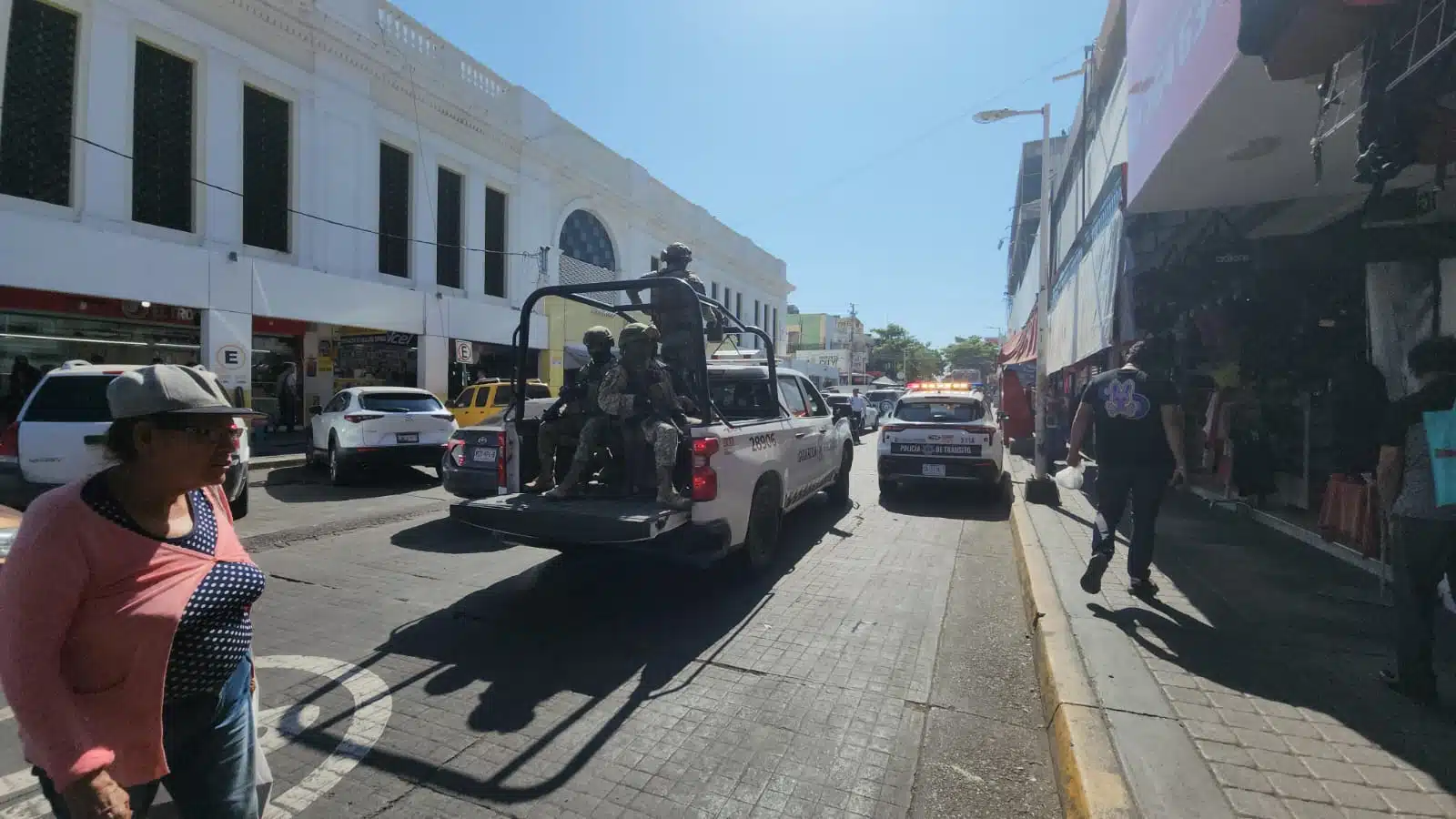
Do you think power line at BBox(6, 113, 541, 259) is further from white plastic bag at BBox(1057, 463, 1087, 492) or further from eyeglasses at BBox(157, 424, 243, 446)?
white plastic bag at BBox(1057, 463, 1087, 492)

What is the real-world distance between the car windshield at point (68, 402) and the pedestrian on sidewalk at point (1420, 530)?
995 centimetres

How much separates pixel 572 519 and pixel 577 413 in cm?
116

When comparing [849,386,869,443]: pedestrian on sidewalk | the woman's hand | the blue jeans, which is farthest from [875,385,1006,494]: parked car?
[849,386,869,443]: pedestrian on sidewalk

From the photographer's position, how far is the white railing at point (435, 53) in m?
17.7

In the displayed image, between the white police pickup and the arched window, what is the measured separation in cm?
1865

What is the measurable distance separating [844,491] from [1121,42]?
8.43 m

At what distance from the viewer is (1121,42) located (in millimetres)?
11219

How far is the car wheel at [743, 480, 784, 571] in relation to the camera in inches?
224

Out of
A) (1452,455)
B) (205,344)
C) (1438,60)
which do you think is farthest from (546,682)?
(205,344)

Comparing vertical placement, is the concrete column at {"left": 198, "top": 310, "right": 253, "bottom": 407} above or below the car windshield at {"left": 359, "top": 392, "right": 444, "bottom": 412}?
above

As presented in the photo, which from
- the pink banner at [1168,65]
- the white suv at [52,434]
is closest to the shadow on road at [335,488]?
the white suv at [52,434]

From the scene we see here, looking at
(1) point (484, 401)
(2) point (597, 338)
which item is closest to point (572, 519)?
(2) point (597, 338)

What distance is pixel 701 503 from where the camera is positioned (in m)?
4.84

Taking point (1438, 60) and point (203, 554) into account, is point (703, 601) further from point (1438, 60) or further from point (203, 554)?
point (1438, 60)
